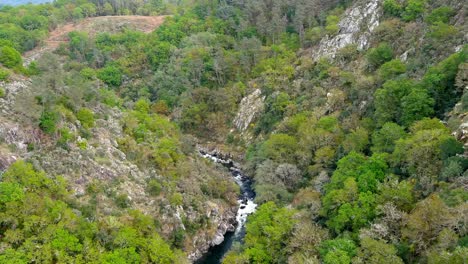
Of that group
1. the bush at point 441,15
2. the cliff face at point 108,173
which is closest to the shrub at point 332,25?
the bush at point 441,15

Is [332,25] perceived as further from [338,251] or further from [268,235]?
[338,251]

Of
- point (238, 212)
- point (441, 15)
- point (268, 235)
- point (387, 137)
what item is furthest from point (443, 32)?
point (238, 212)

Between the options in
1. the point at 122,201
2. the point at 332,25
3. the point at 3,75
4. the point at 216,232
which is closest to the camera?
the point at 122,201

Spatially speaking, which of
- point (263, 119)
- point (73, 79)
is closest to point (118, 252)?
point (73, 79)

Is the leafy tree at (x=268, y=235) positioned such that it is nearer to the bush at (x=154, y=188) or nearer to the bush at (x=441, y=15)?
the bush at (x=154, y=188)

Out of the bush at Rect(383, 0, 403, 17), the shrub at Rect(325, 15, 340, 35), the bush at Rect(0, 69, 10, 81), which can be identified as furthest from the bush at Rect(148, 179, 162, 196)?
the bush at Rect(383, 0, 403, 17)

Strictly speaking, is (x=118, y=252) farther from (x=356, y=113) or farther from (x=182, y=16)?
(x=182, y=16)
